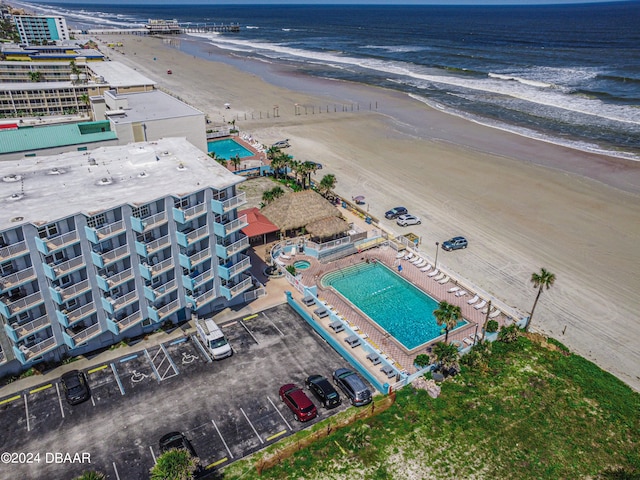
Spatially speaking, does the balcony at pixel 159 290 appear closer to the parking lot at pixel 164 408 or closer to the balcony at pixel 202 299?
the balcony at pixel 202 299

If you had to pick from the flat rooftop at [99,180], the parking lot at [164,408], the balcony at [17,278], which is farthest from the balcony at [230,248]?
the balcony at [17,278]

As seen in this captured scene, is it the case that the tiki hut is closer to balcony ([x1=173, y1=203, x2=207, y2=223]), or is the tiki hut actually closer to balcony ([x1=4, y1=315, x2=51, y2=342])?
balcony ([x1=173, y1=203, x2=207, y2=223])

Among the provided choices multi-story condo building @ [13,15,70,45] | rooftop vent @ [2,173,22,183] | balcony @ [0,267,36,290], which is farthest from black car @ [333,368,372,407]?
multi-story condo building @ [13,15,70,45]

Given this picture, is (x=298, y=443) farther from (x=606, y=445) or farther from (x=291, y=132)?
(x=291, y=132)

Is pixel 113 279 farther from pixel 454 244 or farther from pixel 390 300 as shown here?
pixel 454 244

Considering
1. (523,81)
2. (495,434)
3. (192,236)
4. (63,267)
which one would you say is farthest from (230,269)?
(523,81)

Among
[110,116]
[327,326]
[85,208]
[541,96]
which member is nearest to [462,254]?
[327,326]
